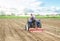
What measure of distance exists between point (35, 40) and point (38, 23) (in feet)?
22.9

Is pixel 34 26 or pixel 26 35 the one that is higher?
pixel 34 26

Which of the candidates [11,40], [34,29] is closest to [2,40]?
[11,40]

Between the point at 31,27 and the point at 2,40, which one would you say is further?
the point at 31,27

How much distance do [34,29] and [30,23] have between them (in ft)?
4.01

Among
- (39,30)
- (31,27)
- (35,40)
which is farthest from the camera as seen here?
(31,27)

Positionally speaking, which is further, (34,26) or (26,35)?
(34,26)

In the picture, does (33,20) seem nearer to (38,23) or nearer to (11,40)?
(38,23)

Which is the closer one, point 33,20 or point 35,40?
point 35,40

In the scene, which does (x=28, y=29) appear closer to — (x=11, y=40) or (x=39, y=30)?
(x=39, y=30)

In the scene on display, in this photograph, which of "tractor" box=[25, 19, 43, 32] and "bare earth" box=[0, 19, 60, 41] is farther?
"tractor" box=[25, 19, 43, 32]

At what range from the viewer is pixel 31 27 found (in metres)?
19.5

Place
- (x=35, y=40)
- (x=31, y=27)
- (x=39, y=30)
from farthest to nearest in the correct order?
(x=31, y=27)
(x=39, y=30)
(x=35, y=40)

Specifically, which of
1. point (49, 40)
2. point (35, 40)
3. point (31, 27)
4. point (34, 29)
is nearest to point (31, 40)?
point (35, 40)

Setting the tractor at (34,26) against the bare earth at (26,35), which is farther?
the tractor at (34,26)
